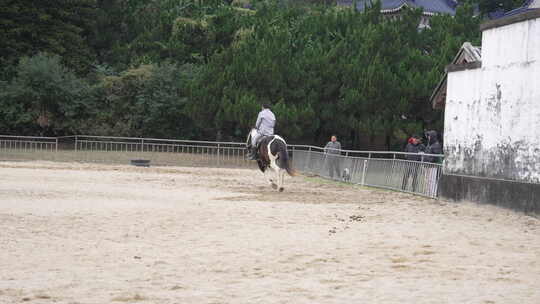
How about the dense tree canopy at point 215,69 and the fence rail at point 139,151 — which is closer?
the fence rail at point 139,151

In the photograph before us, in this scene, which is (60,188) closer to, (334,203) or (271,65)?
(334,203)

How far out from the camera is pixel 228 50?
149 feet

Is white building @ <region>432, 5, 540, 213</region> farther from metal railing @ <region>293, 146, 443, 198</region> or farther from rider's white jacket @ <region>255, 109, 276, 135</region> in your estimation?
rider's white jacket @ <region>255, 109, 276, 135</region>

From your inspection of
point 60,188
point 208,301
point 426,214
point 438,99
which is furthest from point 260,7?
point 208,301

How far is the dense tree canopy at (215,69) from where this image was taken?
4128 cm

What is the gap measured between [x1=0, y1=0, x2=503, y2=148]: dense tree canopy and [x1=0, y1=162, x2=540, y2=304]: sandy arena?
65.2 ft

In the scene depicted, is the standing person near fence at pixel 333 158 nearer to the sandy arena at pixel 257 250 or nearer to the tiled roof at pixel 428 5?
the sandy arena at pixel 257 250

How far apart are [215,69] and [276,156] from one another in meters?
19.2

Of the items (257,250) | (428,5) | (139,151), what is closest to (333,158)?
(139,151)

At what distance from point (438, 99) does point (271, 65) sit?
56.2ft

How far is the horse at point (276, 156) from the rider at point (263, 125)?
245 mm

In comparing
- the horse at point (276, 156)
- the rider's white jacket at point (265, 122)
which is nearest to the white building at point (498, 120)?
the horse at point (276, 156)

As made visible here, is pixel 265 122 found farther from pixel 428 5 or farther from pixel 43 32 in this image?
pixel 428 5

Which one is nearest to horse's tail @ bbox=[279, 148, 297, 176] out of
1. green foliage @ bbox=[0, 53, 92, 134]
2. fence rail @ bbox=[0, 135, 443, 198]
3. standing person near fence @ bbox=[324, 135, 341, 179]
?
standing person near fence @ bbox=[324, 135, 341, 179]
